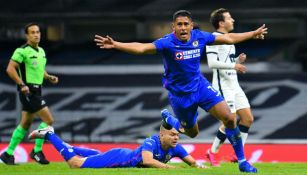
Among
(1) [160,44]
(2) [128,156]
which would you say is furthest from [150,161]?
(1) [160,44]

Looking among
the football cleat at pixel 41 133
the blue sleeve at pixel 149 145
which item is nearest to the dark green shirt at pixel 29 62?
the football cleat at pixel 41 133

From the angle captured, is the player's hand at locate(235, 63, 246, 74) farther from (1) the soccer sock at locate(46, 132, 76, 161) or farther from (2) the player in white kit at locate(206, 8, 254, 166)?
(1) the soccer sock at locate(46, 132, 76, 161)

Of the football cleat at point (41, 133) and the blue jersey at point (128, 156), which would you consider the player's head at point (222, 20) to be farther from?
the football cleat at point (41, 133)

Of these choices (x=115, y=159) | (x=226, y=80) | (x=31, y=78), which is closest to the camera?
(x=115, y=159)

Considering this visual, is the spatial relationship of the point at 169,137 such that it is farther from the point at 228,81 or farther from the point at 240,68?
the point at 228,81

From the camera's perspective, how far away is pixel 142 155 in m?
12.6

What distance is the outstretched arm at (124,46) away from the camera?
10.9m

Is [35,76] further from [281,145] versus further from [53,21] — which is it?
[53,21]

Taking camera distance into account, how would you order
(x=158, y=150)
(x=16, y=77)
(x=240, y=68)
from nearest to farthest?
1. (x=158, y=150)
2. (x=240, y=68)
3. (x=16, y=77)

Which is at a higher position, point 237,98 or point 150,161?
point 237,98

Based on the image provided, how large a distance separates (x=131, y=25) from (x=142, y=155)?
14.8 m

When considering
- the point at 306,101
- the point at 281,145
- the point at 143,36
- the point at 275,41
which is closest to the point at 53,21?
the point at 143,36

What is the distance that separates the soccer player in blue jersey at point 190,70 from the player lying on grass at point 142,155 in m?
0.48

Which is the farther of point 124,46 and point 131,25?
point 131,25
